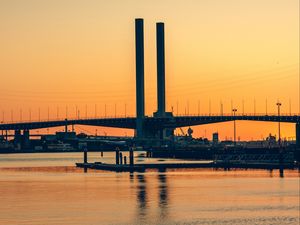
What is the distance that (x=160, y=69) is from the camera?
192000mm

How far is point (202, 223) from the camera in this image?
4788cm

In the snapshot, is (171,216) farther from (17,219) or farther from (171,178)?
(171,178)

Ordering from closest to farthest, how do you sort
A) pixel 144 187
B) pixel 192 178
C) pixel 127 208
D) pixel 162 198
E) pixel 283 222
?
pixel 283 222, pixel 127 208, pixel 162 198, pixel 144 187, pixel 192 178

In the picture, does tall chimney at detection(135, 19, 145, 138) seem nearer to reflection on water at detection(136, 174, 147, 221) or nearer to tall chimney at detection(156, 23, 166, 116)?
tall chimney at detection(156, 23, 166, 116)

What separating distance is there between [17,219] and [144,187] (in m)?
24.0

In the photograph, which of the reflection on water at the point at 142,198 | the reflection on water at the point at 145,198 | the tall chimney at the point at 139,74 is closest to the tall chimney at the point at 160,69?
the tall chimney at the point at 139,74

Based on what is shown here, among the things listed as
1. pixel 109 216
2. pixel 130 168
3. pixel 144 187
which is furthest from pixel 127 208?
pixel 130 168

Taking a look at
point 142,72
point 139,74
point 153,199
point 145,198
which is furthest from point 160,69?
point 153,199

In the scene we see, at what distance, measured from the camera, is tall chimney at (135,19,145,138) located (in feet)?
611

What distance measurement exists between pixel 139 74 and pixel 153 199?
126254 millimetres

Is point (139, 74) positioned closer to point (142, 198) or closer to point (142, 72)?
point (142, 72)

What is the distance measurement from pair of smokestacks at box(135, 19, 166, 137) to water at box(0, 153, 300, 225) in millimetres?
97366

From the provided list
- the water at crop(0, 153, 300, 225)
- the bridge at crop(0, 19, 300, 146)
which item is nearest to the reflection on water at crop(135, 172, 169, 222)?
the water at crop(0, 153, 300, 225)

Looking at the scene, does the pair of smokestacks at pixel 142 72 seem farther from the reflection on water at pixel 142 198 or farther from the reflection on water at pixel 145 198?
the reflection on water at pixel 142 198
